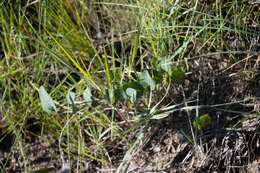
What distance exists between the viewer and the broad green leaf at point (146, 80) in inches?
58.4

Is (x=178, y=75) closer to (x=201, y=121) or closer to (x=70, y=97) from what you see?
(x=201, y=121)

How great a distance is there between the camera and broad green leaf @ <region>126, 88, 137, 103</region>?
148 centimetres

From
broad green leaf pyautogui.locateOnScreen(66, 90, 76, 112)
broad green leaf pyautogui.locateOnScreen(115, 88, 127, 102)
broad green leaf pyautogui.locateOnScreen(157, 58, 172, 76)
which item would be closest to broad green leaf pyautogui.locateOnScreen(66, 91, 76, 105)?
broad green leaf pyautogui.locateOnScreen(66, 90, 76, 112)

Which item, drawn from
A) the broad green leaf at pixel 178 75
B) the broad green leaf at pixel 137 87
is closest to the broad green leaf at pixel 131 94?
the broad green leaf at pixel 137 87

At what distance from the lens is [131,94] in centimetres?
148

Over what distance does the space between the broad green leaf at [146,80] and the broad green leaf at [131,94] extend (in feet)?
0.11

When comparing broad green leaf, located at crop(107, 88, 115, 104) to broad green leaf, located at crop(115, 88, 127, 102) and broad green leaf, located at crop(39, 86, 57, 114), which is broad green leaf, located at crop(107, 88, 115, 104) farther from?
broad green leaf, located at crop(39, 86, 57, 114)

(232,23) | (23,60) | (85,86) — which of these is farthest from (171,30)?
(23,60)

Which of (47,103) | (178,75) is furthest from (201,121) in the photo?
(47,103)

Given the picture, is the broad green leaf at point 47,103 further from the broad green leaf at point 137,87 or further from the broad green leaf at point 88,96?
the broad green leaf at point 137,87

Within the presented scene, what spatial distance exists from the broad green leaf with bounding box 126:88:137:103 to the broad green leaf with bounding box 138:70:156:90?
0.03 metres

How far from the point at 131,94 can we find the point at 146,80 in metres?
0.05

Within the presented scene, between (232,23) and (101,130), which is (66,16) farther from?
(232,23)

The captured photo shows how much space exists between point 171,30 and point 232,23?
18 cm
